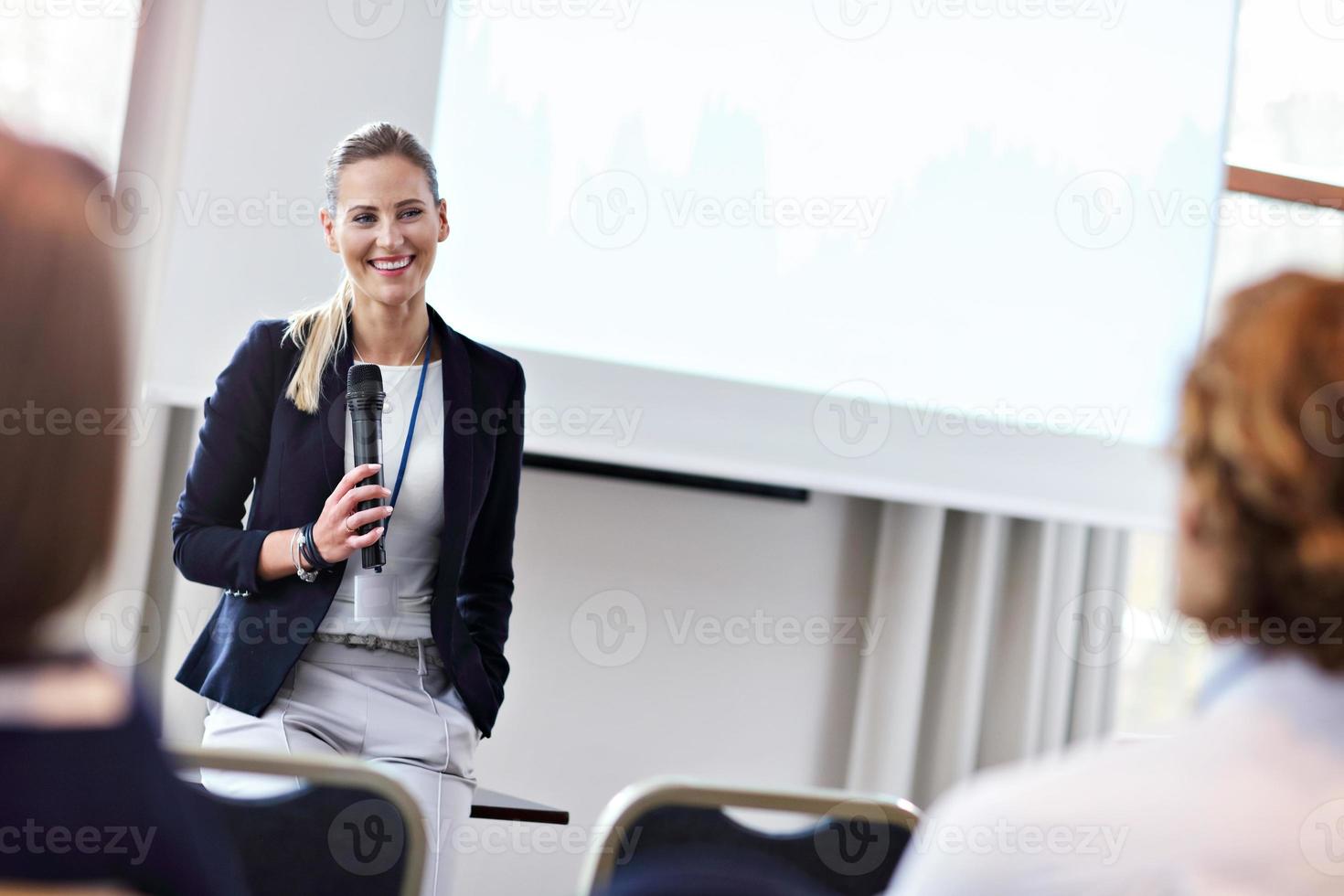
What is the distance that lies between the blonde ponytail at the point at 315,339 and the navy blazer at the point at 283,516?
0.6 inches

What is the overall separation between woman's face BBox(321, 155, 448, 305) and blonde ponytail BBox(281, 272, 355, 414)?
5cm

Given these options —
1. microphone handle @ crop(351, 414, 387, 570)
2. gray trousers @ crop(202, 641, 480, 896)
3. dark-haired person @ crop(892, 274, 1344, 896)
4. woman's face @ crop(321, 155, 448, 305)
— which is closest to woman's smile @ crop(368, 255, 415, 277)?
woman's face @ crop(321, 155, 448, 305)

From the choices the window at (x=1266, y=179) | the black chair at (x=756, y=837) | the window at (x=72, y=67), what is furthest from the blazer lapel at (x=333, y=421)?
the window at (x=1266, y=179)

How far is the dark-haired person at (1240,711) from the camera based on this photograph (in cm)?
77

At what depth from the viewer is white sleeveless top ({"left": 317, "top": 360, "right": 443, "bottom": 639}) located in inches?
83.5

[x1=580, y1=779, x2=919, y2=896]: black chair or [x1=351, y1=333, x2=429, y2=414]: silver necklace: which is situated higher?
[x1=351, y1=333, x2=429, y2=414]: silver necklace

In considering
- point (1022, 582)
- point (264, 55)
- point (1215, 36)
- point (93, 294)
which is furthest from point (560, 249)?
point (93, 294)

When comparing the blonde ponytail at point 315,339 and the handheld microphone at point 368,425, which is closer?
the handheld microphone at point 368,425

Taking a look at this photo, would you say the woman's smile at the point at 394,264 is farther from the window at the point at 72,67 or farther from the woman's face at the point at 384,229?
the window at the point at 72,67

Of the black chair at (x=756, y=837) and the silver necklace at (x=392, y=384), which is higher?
the silver necklace at (x=392, y=384)

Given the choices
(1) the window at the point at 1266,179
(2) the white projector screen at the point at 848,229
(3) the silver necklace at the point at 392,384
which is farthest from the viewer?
(1) the window at the point at 1266,179

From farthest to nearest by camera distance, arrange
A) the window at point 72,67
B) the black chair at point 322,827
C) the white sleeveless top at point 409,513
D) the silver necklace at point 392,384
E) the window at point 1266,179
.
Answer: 1. the window at point 1266,179
2. the window at point 72,67
3. the silver necklace at point 392,384
4. the white sleeveless top at point 409,513
5. the black chair at point 322,827

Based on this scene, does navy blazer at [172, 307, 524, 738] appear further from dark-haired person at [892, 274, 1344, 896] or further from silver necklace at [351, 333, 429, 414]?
dark-haired person at [892, 274, 1344, 896]

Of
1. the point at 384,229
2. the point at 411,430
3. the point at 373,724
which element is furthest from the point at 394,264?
the point at 373,724
